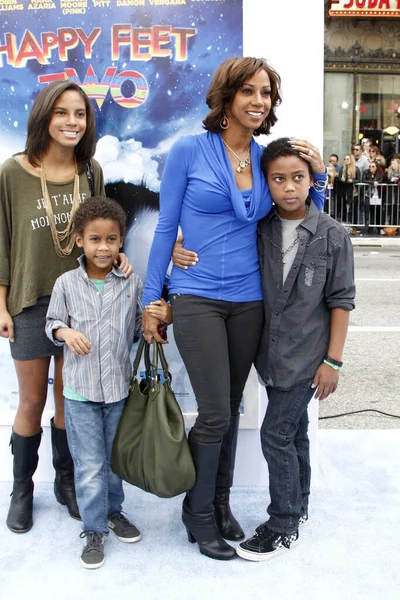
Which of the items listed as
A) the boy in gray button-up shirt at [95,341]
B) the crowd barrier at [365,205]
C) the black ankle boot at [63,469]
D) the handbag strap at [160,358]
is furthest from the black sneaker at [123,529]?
the crowd barrier at [365,205]

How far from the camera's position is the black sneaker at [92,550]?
264 cm

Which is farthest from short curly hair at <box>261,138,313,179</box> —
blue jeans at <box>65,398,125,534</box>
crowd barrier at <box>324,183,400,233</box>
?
crowd barrier at <box>324,183,400,233</box>

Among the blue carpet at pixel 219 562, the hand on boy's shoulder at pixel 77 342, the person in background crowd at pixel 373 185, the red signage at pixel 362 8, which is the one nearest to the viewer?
the blue carpet at pixel 219 562

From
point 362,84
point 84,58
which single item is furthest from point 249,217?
point 362,84

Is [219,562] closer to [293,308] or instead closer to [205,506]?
[205,506]

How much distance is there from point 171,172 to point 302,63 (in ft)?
3.37

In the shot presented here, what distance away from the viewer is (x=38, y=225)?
2.79 m

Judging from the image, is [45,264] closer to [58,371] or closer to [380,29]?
[58,371]

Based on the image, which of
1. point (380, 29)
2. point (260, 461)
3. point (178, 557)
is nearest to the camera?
point (178, 557)

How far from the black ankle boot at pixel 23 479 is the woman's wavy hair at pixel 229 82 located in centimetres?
162

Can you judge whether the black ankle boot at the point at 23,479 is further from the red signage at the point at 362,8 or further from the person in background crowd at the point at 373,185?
the red signage at the point at 362,8

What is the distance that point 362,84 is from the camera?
1902cm

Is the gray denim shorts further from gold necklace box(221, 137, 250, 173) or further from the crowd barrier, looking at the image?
the crowd barrier

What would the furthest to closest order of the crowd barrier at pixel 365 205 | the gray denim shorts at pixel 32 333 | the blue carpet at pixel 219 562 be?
1. the crowd barrier at pixel 365 205
2. the gray denim shorts at pixel 32 333
3. the blue carpet at pixel 219 562
